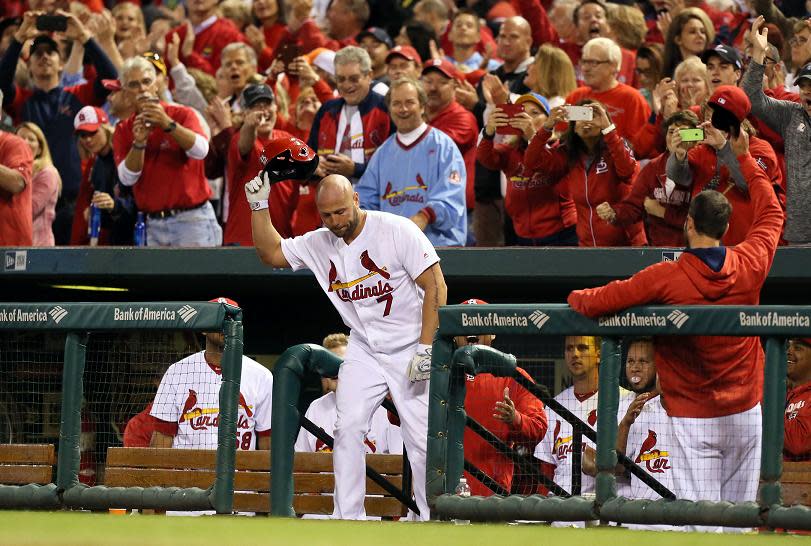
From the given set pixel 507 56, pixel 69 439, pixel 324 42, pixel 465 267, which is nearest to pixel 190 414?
pixel 69 439

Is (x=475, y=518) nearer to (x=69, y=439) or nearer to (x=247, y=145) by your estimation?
(x=69, y=439)

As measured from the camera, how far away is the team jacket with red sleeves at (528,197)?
8.89m

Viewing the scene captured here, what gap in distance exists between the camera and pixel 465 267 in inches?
326

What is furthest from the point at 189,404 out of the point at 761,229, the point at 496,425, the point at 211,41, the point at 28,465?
the point at 211,41

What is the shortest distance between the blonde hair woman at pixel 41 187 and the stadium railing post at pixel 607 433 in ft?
18.7

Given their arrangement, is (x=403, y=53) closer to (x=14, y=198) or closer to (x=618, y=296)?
(x=14, y=198)

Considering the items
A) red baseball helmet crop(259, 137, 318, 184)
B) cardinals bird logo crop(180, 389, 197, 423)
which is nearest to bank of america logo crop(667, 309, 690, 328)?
red baseball helmet crop(259, 137, 318, 184)

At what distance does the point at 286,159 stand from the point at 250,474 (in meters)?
1.62

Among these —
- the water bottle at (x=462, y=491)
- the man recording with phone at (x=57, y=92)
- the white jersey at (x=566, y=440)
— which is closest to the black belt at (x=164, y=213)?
the man recording with phone at (x=57, y=92)

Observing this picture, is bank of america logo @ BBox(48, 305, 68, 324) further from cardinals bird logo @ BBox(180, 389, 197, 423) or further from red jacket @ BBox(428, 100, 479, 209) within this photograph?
red jacket @ BBox(428, 100, 479, 209)

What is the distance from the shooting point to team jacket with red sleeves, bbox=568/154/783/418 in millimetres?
5645

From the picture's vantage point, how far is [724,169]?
771 centimetres

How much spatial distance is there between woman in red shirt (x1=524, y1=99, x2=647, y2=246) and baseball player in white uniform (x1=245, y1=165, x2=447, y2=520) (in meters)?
2.11

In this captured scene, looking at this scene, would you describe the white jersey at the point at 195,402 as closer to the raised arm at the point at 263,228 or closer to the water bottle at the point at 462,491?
the raised arm at the point at 263,228
